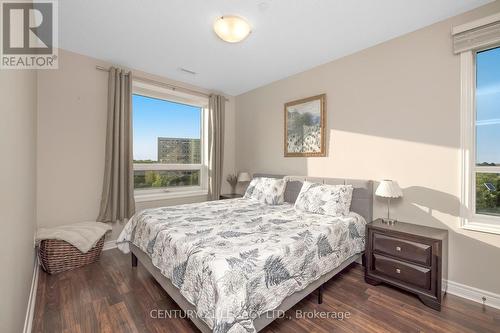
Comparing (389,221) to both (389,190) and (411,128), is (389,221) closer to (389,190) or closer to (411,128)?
(389,190)

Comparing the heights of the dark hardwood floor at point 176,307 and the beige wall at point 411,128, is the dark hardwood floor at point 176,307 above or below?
below

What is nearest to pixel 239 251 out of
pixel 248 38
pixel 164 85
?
pixel 248 38

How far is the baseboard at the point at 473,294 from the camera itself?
1900 millimetres

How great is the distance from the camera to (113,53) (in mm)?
2875

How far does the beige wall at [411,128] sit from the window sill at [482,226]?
0.20 feet

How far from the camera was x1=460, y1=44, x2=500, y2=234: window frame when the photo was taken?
204 cm

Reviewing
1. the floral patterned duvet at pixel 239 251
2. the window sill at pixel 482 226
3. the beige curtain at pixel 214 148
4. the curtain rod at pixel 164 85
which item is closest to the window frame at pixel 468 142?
the window sill at pixel 482 226

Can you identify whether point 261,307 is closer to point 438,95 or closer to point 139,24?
point 438,95

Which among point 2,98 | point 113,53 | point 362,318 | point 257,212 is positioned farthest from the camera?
point 113,53

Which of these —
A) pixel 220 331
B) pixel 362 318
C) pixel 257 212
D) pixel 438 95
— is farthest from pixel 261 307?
pixel 438 95

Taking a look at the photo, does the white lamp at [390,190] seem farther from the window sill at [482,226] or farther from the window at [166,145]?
the window at [166,145]

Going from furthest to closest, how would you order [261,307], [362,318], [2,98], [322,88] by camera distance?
[322,88] < [362,318] < [261,307] < [2,98]

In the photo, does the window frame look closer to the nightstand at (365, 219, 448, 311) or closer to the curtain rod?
the nightstand at (365, 219, 448, 311)

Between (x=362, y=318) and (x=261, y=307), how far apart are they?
0.97 metres
